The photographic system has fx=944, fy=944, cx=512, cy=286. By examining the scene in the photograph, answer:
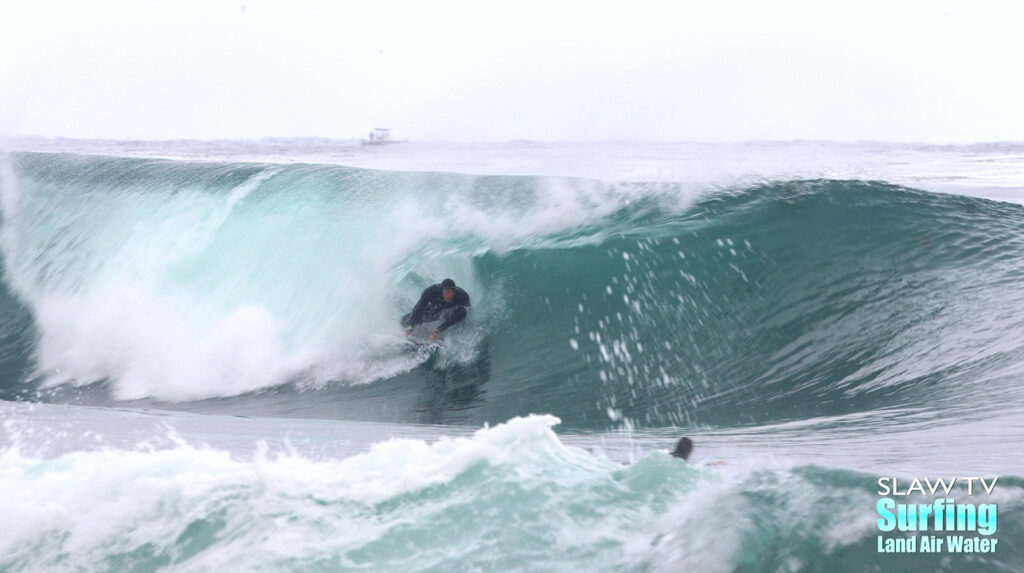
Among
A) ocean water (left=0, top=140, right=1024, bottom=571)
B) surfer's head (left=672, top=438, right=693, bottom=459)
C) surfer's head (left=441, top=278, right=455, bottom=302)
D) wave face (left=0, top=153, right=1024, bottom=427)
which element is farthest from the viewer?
surfer's head (left=441, top=278, right=455, bottom=302)

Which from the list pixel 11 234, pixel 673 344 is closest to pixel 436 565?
pixel 673 344

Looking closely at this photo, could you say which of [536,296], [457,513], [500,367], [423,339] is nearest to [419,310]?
[423,339]

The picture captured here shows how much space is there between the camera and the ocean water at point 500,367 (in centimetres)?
438

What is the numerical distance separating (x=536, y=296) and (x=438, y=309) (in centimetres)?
129

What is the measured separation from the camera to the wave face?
28.2 ft

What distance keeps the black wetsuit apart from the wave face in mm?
239

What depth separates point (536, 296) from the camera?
35.8ft

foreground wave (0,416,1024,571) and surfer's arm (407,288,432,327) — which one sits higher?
surfer's arm (407,288,432,327)

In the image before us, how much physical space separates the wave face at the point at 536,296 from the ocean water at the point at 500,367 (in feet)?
0.15

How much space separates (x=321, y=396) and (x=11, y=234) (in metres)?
8.98

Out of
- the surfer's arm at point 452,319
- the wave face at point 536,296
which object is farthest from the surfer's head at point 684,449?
the surfer's arm at point 452,319

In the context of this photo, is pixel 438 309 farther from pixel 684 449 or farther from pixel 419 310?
pixel 684 449

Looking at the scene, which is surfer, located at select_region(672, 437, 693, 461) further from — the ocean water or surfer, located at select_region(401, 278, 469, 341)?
surfer, located at select_region(401, 278, 469, 341)

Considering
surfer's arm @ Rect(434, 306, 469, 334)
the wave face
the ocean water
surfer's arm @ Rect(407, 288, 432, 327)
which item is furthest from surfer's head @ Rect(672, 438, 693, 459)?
surfer's arm @ Rect(407, 288, 432, 327)
